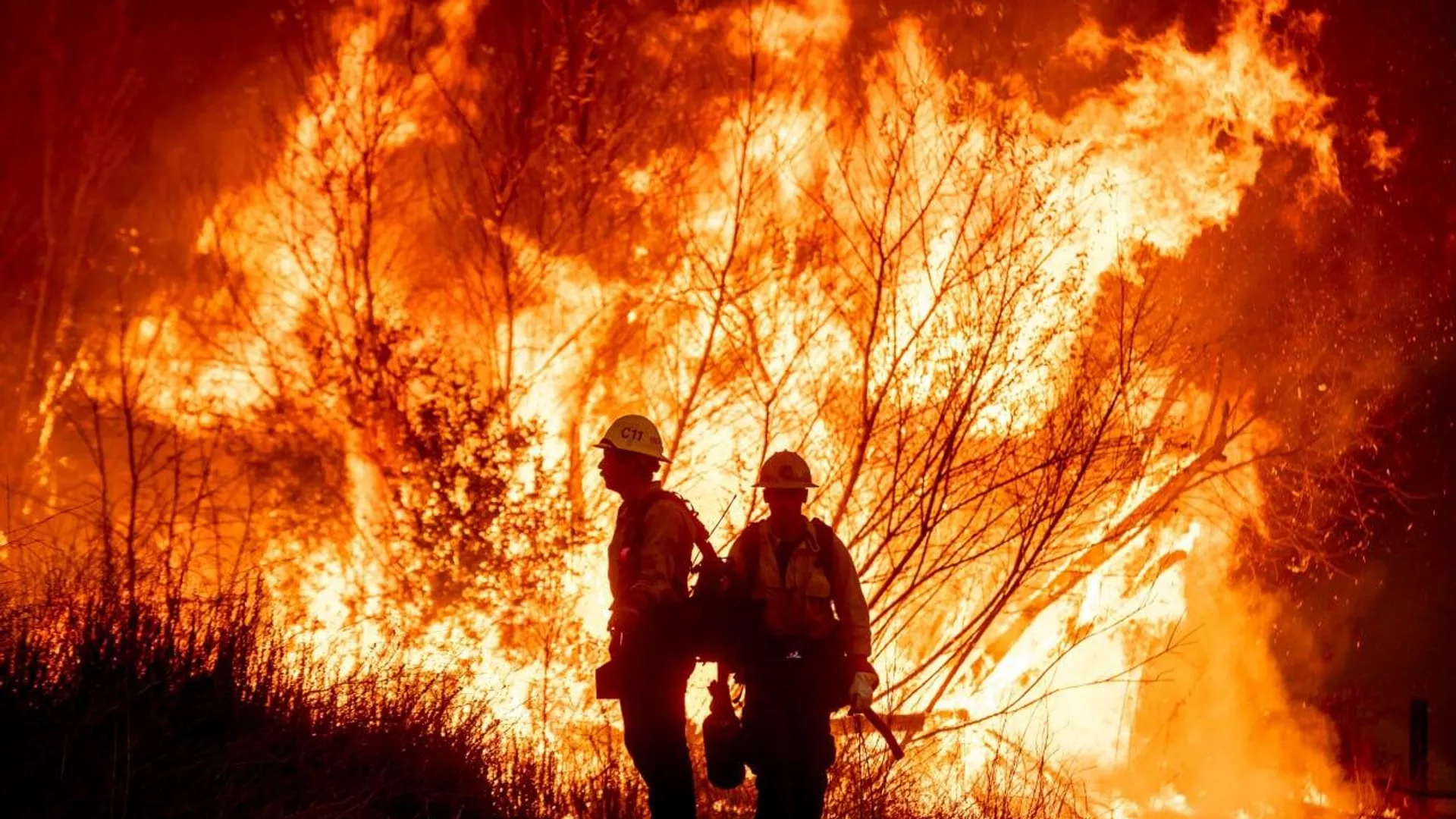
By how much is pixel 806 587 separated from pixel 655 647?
2.27 feet


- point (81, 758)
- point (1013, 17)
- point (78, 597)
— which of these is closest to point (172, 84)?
point (1013, 17)

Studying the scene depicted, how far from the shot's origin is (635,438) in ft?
18.6

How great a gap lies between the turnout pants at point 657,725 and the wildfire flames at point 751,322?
384cm

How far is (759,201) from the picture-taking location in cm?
1123

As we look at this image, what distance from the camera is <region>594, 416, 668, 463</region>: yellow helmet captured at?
222 inches

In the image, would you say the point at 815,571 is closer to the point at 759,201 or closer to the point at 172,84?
the point at 759,201

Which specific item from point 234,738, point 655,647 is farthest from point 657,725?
point 234,738

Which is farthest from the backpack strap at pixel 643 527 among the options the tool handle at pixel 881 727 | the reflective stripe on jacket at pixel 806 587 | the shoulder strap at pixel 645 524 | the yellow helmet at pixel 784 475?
the tool handle at pixel 881 727

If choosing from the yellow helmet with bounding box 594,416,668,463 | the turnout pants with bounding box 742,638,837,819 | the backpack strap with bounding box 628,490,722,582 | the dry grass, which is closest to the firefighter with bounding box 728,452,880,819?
the turnout pants with bounding box 742,638,837,819

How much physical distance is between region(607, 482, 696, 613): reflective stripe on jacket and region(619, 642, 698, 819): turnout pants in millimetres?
238

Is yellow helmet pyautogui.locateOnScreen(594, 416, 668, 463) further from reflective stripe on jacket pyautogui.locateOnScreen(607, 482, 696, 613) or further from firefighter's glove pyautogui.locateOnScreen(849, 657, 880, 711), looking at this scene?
firefighter's glove pyautogui.locateOnScreen(849, 657, 880, 711)

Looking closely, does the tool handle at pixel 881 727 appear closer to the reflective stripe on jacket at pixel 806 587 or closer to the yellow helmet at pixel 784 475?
the reflective stripe on jacket at pixel 806 587

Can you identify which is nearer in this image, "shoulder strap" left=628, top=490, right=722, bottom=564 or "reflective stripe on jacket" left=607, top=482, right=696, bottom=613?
"reflective stripe on jacket" left=607, top=482, right=696, bottom=613

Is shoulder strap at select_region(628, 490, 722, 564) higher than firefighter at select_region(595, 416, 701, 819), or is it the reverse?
shoulder strap at select_region(628, 490, 722, 564)
